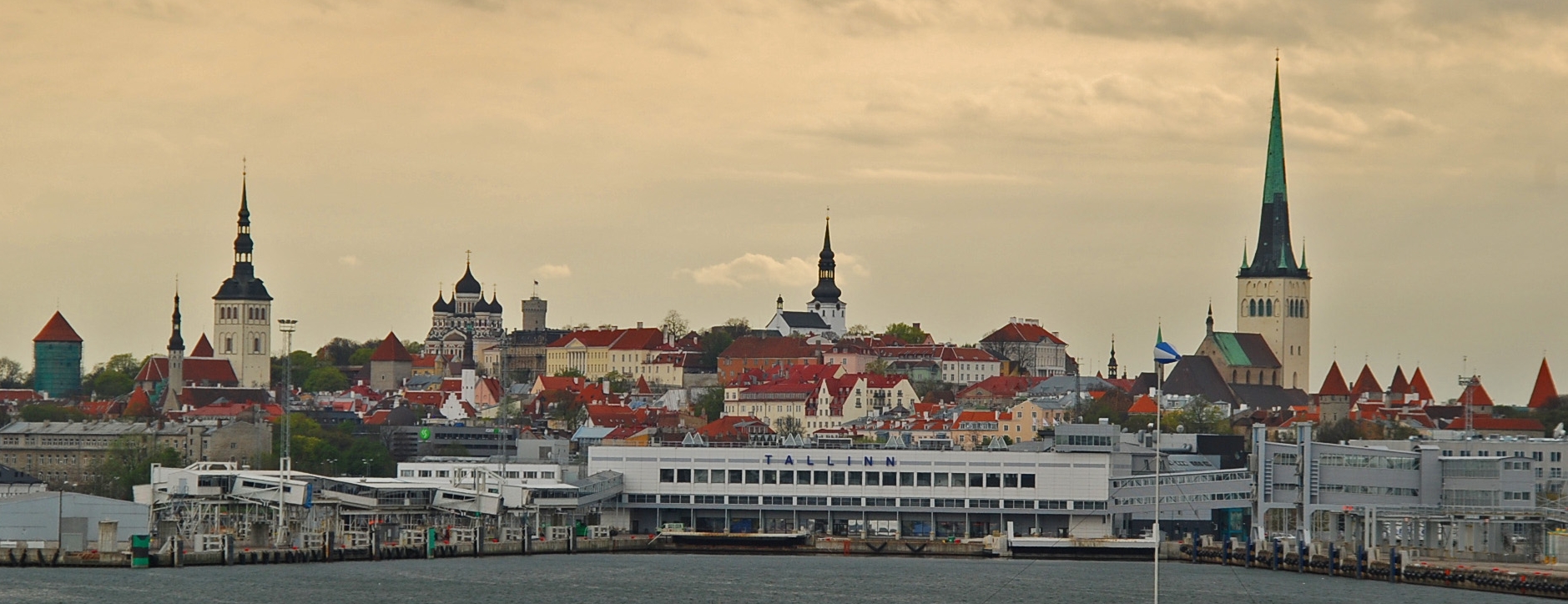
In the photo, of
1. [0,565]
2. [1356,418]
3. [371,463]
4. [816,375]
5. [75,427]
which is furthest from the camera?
[816,375]

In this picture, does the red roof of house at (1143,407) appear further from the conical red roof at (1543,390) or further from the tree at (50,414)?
the tree at (50,414)

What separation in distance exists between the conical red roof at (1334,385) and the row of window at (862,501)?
85.6 meters

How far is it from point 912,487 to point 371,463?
146 ft

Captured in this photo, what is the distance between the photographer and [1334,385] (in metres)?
181

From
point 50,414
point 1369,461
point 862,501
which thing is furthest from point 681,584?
point 50,414

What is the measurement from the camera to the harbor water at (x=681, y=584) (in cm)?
7125

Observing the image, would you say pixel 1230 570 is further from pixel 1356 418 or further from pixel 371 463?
pixel 1356 418

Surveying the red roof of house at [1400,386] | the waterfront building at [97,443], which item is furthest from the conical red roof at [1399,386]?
the waterfront building at [97,443]

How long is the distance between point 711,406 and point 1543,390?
5544 cm

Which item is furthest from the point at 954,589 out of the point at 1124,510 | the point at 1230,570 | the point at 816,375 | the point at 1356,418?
the point at 816,375

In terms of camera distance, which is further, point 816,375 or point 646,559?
point 816,375

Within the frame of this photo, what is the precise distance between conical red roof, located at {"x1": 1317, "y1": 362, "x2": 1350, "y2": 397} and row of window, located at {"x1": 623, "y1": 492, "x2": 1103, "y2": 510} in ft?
281

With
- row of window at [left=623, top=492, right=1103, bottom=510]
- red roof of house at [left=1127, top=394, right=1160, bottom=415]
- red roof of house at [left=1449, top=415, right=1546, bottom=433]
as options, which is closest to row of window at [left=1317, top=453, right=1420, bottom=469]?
row of window at [left=623, top=492, right=1103, bottom=510]

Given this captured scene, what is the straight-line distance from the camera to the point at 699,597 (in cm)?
7281
